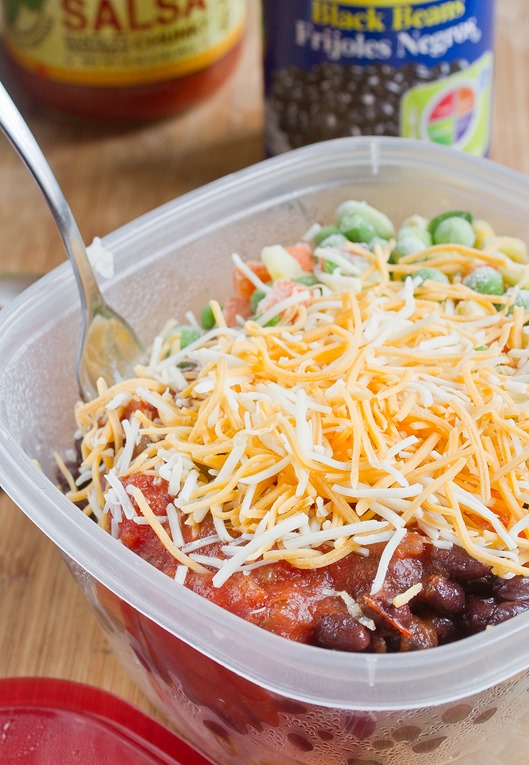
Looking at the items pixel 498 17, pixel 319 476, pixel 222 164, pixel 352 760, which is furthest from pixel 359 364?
pixel 498 17

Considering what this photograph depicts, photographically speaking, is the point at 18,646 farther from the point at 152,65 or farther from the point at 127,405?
the point at 152,65

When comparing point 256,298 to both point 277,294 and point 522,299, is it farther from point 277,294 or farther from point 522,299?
point 522,299

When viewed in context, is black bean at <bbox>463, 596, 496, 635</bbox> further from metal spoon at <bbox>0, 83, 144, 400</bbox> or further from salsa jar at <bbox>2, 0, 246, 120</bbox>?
salsa jar at <bbox>2, 0, 246, 120</bbox>

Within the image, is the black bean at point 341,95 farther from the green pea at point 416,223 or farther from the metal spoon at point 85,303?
the metal spoon at point 85,303

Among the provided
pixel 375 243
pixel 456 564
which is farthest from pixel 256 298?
pixel 456 564

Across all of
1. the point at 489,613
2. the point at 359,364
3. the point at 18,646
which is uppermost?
the point at 359,364

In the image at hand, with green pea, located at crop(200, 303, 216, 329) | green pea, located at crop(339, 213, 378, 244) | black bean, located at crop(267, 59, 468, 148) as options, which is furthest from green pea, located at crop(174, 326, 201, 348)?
black bean, located at crop(267, 59, 468, 148)
